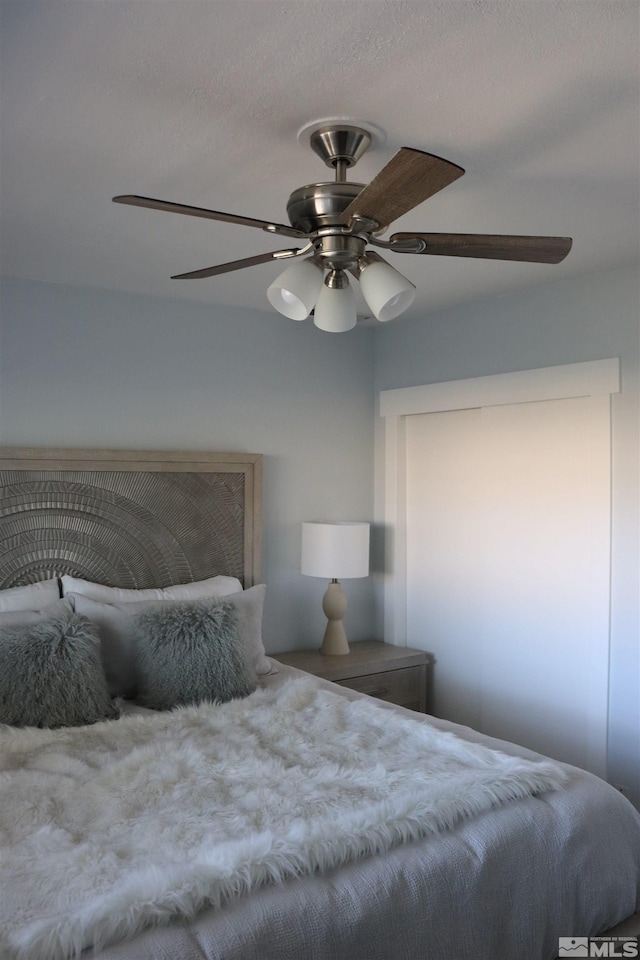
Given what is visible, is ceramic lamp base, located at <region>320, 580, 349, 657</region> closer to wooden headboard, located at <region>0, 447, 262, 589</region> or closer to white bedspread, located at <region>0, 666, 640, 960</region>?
wooden headboard, located at <region>0, 447, 262, 589</region>

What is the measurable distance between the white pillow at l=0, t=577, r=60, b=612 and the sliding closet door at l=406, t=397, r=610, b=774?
6.45ft

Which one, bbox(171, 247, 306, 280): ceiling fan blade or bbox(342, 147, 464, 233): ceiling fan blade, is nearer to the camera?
bbox(342, 147, 464, 233): ceiling fan blade

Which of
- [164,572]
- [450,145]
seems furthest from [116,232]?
[164,572]

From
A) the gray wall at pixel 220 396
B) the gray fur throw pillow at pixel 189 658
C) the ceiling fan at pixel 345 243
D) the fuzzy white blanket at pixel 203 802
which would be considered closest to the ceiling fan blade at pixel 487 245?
the ceiling fan at pixel 345 243

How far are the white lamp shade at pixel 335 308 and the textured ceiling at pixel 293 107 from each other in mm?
377

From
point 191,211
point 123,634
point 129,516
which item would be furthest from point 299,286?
point 129,516

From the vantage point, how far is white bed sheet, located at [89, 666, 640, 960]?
5.03 feet

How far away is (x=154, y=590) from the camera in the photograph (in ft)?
Result: 11.8

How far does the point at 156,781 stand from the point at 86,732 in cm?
54

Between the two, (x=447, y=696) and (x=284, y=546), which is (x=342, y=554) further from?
(x=447, y=696)

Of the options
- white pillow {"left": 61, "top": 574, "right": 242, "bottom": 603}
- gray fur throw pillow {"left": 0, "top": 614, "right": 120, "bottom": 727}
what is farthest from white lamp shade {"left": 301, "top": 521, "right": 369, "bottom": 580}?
gray fur throw pillow {"left": 0, "top": 614, "right": 120, "bottom": 727}

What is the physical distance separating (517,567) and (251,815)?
2.16 meters

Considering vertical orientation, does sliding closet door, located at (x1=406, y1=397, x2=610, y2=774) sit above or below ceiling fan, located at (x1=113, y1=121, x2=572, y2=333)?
below

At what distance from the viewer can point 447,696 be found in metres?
4.14
